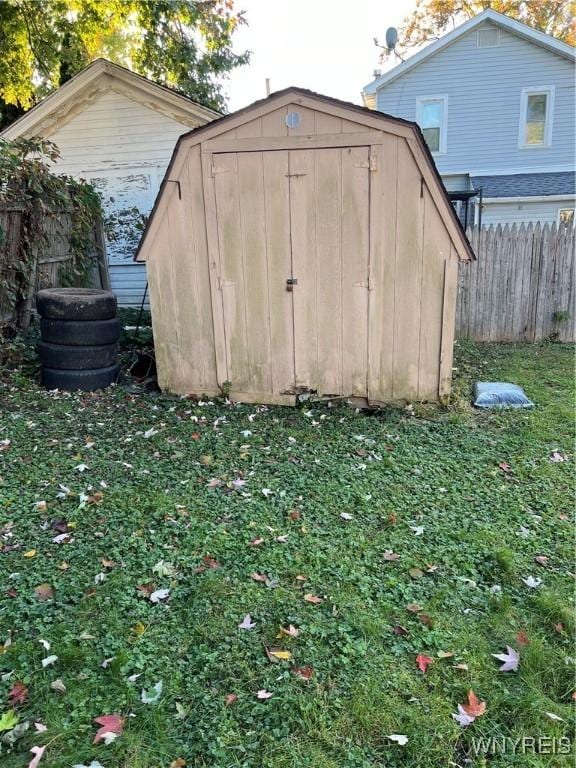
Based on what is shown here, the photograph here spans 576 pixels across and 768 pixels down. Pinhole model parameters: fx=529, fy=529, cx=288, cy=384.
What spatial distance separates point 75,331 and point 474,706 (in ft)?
15.3

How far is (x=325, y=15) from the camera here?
43.9 ft

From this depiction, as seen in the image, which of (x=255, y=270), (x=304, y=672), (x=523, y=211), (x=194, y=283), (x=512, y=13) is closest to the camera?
(x=304, y=672)

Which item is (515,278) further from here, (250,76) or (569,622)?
(250,76)

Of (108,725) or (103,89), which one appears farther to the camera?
(103,89)

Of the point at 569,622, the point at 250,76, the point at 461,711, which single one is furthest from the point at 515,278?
the point at 250,76

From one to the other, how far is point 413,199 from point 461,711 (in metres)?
3.73

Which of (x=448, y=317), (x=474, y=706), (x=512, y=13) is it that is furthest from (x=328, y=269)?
(x=512, y=13)

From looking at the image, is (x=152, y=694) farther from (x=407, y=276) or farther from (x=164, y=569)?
(x=407, y=276)

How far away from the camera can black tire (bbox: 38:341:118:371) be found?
5.27 meters

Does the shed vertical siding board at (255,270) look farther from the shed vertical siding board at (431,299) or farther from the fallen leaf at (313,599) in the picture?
the fallen leaf at (313,599)

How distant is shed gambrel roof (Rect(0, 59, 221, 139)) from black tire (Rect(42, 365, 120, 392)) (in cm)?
467

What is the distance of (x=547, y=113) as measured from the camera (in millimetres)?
13500

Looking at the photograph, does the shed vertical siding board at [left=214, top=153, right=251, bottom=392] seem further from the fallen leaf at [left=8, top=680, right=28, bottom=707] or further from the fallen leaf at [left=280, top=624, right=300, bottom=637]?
the fallen leaf at [left=8, top=680, right=28, bottom=707]

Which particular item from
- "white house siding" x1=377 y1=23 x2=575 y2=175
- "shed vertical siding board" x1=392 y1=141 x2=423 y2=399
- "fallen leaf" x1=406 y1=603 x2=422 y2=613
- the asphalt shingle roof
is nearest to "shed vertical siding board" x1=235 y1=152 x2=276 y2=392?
"shed vertical siding board" x1=392 y1=141 x2=423 y2=399
